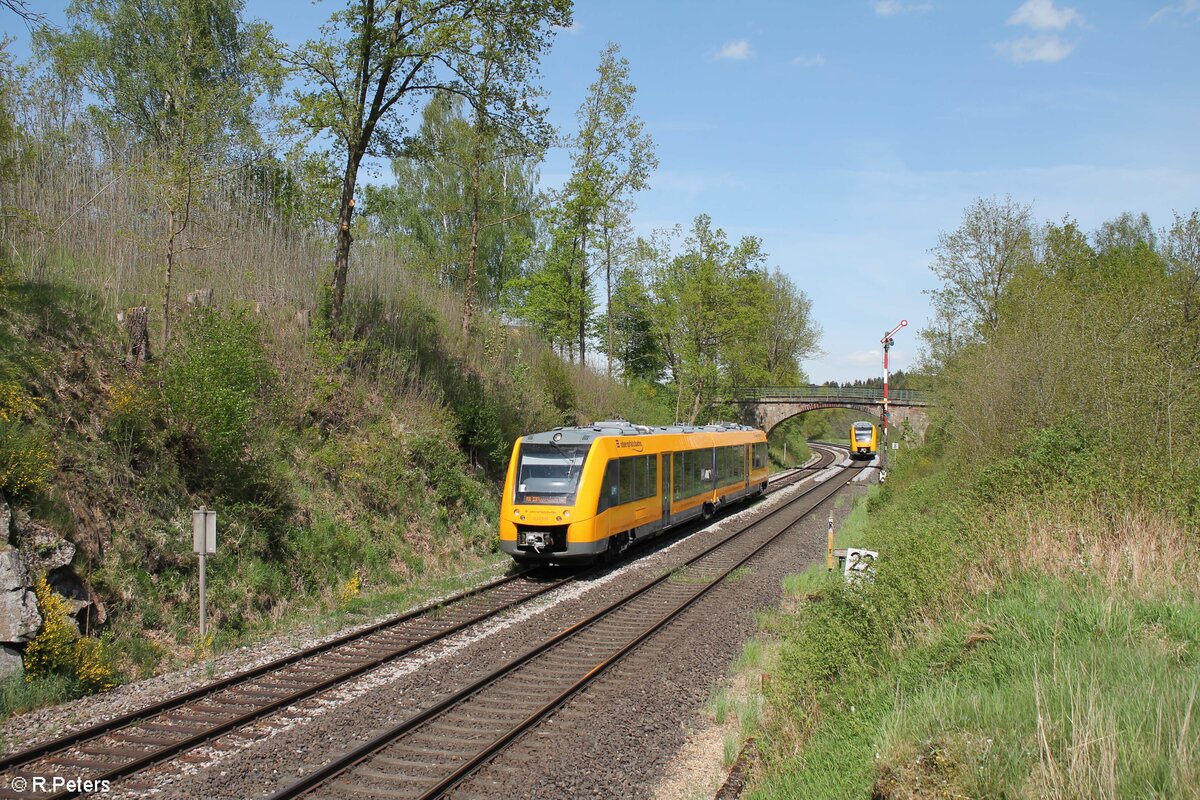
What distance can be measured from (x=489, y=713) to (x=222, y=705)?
2592 millimetres

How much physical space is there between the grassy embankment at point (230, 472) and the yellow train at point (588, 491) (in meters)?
1.80

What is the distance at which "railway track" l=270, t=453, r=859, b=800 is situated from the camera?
6176 mm

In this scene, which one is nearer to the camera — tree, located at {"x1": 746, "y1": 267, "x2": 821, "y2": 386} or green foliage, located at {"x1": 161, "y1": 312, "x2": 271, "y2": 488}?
green foliage, located at {"x1": 161, "y1": 312, "x2": 271, "y2": 488}

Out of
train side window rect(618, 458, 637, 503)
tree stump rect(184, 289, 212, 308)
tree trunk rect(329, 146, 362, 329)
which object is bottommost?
train side window rect(618, 458, 637, 503)

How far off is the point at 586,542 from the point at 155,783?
8622mm

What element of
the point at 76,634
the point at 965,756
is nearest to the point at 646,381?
the point at 76,634

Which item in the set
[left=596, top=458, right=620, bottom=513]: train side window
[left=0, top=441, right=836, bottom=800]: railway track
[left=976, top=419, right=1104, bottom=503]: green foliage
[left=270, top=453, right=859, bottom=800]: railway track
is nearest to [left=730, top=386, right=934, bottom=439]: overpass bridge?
[left=596, top=458, right=620, bottom=513]: train side window

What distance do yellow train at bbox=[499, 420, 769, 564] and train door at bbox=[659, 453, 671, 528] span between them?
0.9 inches

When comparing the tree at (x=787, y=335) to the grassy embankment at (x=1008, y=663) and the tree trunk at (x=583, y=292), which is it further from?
the grassy embankment at (x=1008, y=663)

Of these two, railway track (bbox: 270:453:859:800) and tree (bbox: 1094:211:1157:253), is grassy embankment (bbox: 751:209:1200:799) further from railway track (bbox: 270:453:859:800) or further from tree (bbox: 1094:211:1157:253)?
tree (bbox: 1094:211:1157:253)

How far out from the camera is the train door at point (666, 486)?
1828 centimetres

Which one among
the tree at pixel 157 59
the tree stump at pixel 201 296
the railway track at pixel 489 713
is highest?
the tree at pixel 157 59

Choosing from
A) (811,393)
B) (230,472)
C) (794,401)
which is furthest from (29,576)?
(811,393)

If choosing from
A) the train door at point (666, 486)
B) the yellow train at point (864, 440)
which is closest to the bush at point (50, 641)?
the train door at point (666, 486)
